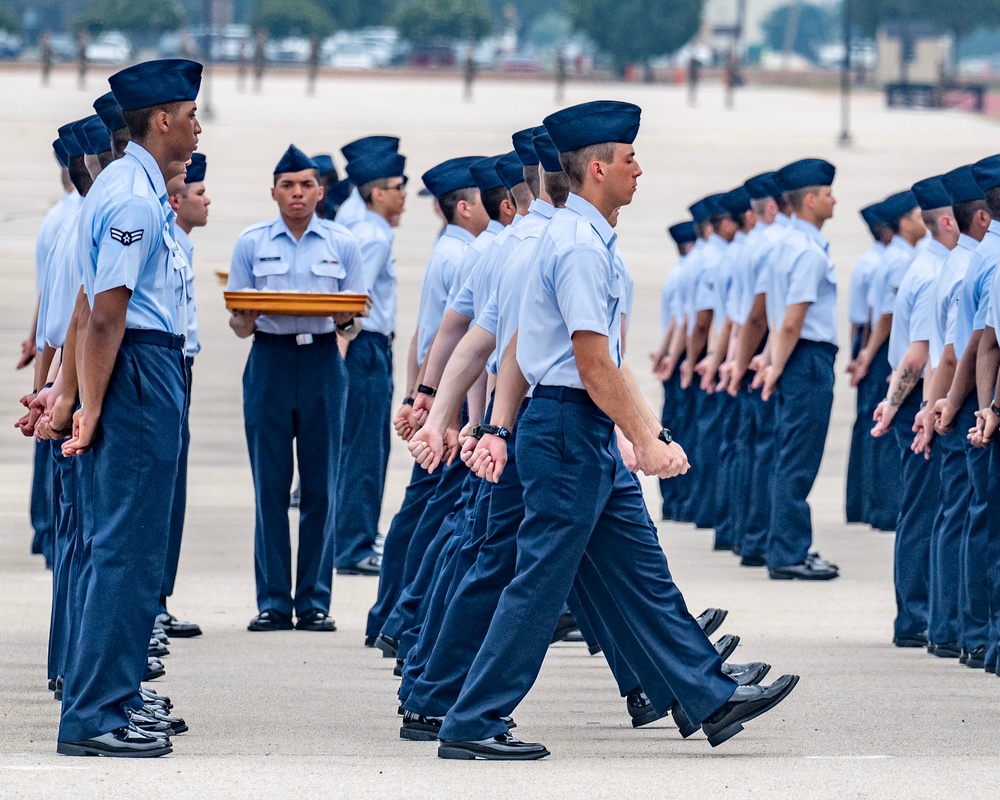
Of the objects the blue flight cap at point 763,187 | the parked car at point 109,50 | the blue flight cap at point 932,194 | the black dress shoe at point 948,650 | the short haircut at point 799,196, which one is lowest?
the parked car at point 109,50

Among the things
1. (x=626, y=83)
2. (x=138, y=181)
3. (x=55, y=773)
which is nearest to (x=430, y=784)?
(x=55, y=773)

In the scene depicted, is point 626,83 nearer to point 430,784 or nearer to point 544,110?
point 544,110

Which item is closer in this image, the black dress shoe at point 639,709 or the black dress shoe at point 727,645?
the black dress shoe at point 727,645

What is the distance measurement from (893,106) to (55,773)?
151 ft

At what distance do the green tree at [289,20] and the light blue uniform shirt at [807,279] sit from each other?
60.9m

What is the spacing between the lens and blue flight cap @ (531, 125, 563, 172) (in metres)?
6.88

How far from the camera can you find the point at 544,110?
4266 centimetres

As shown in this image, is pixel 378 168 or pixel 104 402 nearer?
pixel 104 402

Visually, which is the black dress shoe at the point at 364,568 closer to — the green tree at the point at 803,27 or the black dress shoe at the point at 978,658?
the black dress shoe at the point at 978,658

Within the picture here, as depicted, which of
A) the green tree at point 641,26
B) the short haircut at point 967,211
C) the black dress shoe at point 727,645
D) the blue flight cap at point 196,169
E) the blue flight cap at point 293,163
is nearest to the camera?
the black dress shoe at point 727,645

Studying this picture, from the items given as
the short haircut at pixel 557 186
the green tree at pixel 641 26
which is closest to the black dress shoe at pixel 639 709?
the short haircut at pixel 557 186

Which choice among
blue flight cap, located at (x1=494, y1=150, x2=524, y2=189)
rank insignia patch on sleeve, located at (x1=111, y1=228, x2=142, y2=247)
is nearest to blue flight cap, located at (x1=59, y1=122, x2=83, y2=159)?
blue flight cap, located at (x1=494, y1=150, x2=524, y2=189)

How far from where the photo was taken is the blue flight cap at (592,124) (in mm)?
6184

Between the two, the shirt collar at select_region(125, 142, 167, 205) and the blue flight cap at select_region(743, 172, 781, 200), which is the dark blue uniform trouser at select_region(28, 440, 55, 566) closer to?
the blue flight cap at select_region(743, 172, 781, 200)
